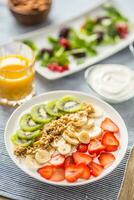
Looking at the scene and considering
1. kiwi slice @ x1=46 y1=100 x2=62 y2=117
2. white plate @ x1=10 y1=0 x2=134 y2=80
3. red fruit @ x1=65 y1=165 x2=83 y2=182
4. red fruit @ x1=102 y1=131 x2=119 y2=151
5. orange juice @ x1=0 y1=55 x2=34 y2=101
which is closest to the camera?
red fruit @ x1=65 y1=165 x2=83 y2=182

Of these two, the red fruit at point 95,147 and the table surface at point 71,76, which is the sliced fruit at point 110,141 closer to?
the red fruit at point 95,147

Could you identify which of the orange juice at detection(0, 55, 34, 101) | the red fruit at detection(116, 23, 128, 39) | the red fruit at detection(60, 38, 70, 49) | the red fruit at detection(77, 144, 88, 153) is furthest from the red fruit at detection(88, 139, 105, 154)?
the red fruit at detection(116, 23, 128, 39)

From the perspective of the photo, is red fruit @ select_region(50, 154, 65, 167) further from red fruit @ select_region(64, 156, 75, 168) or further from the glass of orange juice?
the glass of orange juice

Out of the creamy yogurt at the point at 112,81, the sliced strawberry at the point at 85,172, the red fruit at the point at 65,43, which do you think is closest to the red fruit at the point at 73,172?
the sliced strawberry at the point at 85,172

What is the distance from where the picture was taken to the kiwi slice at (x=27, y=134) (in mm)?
1476

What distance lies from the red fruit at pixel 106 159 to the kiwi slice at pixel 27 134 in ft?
0.73

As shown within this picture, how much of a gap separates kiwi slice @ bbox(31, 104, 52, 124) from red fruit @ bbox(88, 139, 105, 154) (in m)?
0.18

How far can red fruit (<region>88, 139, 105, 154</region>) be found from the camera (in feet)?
4.71

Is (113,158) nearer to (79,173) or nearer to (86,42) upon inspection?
(79,173)

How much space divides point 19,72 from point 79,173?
1.65 ft

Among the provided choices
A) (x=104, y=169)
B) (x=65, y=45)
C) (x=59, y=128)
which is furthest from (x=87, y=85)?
(x=104, y=169)

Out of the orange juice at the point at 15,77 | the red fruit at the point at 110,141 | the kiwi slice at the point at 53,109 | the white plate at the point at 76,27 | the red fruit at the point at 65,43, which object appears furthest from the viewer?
the red fruit at the point at 65,43

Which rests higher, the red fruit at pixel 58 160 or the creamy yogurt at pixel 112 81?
the red fruit at pixel 58 160

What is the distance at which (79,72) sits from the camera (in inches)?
74.0
